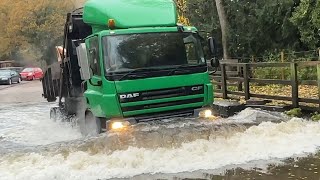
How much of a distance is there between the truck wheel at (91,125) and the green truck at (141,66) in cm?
2

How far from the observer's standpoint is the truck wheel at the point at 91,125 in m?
9.15

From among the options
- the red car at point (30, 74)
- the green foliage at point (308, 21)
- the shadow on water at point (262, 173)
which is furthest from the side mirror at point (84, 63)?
the red car at point (30, 74)

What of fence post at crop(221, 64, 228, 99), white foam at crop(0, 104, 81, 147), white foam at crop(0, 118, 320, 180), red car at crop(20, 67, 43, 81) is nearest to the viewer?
white foam at crop(0, 118, 320, 180)

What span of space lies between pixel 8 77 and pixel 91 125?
107 ft

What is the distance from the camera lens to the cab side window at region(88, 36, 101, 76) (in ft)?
27.7

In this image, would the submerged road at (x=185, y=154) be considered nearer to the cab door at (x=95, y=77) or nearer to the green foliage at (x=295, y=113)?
the cab door at (x=95, y=77)

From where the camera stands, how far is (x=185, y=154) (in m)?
7.36

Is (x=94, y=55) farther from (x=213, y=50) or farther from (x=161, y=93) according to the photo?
(x=213, y=50)

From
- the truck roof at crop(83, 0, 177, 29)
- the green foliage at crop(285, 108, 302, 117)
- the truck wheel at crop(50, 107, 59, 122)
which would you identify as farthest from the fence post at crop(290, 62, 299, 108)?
the truck wheel at crop(50, 107, 59, 122)

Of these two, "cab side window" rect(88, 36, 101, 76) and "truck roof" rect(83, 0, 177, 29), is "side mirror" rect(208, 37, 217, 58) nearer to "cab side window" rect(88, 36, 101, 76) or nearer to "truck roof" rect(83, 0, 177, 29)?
"truck roof" rect(83, 0, 177, 29)

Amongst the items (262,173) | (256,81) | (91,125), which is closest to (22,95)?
(256,81)

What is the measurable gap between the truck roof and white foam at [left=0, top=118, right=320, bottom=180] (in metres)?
2.66

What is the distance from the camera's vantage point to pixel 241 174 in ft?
21.1

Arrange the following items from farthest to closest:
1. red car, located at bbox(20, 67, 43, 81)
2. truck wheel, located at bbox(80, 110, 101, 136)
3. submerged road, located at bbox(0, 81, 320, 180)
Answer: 1. red car, located at bbox(20, 67, 43, 81)
2. truck wheel, located at bbox(80, 110, 101, 136)
3. submerged road, located at bbox(0, 81, 320, 180)
